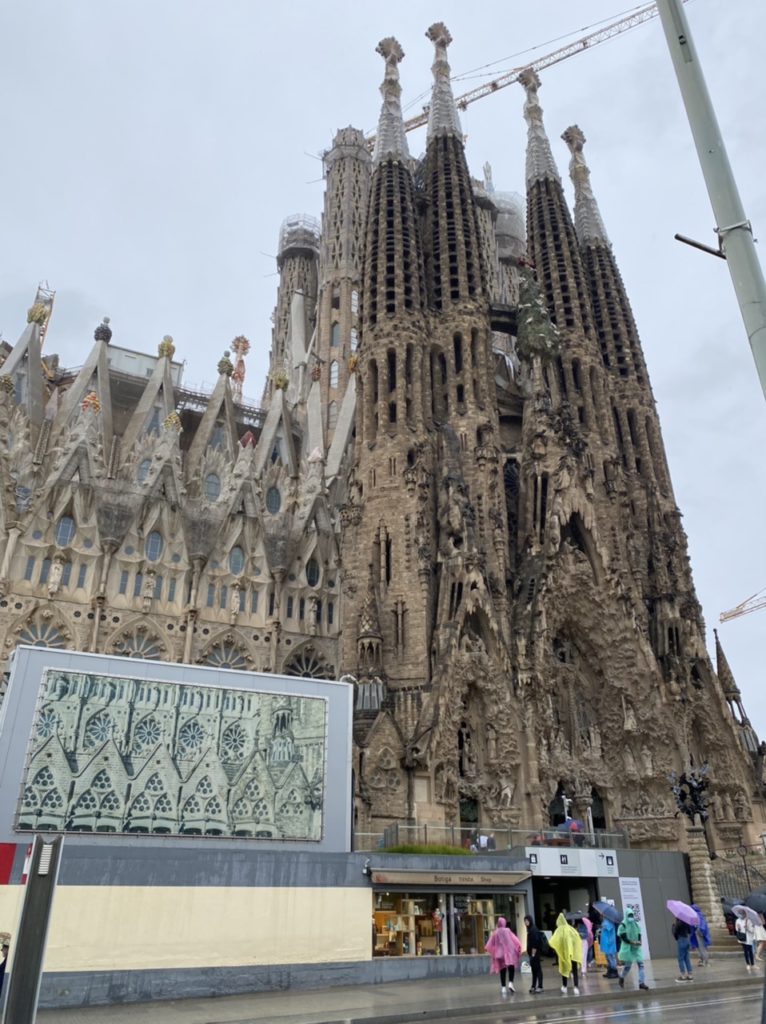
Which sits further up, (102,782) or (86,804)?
(102,782)

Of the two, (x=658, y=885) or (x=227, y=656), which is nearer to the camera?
(x=658, y=885)

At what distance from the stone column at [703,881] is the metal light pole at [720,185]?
25490mm

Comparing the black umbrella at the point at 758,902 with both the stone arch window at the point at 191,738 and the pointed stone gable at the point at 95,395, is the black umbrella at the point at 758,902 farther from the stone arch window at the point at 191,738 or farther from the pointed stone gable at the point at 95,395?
the pointed stone gable at the point at 95,395

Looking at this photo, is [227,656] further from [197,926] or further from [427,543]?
[197,926]

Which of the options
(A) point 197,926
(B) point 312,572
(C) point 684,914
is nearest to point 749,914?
(C) point 684,914

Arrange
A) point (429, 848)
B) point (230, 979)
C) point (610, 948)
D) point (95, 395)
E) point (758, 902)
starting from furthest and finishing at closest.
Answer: point (95, 395) → point (429, 848) → point (610, 948) → point (230, 979) → point (758, 902)

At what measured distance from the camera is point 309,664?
125 ft

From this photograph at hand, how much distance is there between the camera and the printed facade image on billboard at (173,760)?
57.2 feet

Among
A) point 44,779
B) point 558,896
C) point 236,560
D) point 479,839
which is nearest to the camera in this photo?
point 44,779

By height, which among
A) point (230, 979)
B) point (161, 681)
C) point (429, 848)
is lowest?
point (230, 979)

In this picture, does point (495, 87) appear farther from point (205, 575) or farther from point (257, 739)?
point (257, 739)

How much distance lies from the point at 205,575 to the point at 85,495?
6681 mm

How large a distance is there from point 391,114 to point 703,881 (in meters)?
46.4

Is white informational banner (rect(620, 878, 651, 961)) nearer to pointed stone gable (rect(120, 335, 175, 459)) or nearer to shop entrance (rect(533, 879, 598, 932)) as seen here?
shop entrance (rect(533, 879, 598, 932))
